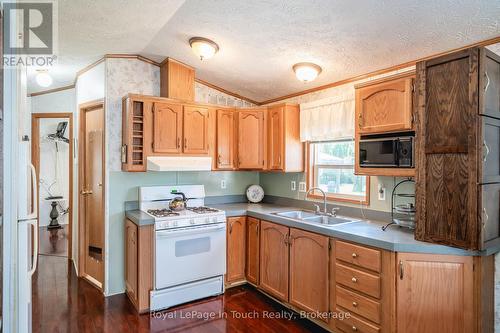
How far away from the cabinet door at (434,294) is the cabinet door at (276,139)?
1.84 metres

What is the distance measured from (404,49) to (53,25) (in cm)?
287

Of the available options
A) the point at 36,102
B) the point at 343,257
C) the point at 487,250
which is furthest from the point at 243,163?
the point at 36,102

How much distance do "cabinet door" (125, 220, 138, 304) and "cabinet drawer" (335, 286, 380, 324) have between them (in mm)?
1922

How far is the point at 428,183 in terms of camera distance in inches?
81.6

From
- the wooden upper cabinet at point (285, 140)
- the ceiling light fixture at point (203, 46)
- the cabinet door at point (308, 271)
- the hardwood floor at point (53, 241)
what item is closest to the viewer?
the cabinet door at point (308, 271)

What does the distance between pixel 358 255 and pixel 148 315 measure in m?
2.02

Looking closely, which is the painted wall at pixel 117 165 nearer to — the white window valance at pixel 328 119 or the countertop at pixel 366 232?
the countertop at pixel 366 232

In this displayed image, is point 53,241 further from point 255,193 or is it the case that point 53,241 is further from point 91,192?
point 255,193

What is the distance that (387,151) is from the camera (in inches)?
95.2

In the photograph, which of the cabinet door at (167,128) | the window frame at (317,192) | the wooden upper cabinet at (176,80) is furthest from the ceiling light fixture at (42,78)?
the window frame at (317,192)

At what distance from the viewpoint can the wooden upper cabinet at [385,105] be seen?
2283 millimetres

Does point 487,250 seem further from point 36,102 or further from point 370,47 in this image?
point 36,102

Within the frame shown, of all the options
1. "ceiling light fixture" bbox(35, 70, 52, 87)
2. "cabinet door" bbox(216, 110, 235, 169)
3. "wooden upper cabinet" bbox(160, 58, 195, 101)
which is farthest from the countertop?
"ceiling light fixture" bbox(35, 70, 52, 87)

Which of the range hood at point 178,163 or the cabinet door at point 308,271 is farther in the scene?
the range hood at point 178,163
